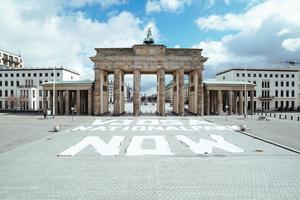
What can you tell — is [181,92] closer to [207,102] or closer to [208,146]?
[207,102]

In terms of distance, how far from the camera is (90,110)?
49188mm

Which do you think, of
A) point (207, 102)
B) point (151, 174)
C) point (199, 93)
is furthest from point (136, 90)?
point (151, 174)

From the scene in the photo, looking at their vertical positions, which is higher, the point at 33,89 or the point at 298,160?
the point at 33,89

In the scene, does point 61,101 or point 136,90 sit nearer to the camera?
point 136,90

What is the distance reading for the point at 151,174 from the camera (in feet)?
32.9

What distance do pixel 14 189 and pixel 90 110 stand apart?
4161cm

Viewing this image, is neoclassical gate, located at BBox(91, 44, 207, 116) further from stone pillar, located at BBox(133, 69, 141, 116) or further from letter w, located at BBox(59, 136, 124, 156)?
letter w, located at BBox(59, 136, 124, 156)

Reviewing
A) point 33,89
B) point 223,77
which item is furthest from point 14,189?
point 223,77

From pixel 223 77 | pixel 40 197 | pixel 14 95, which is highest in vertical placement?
pixel 223 77

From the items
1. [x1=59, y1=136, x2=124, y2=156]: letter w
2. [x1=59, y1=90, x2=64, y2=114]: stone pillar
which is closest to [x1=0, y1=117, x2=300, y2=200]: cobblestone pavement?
[x1=59, y1=136, x2=124, y2=156]: letter w

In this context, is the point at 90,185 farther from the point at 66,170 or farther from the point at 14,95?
the point at 14,95

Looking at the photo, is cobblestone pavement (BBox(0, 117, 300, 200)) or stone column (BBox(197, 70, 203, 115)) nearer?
cobblestone pavement (BBox(0, 117, 300, 200))

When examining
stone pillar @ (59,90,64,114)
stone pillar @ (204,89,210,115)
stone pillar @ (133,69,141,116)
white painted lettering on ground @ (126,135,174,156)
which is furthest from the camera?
stone pillar @ (59,90,64,114)

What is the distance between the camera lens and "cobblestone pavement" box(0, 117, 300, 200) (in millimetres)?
8039
